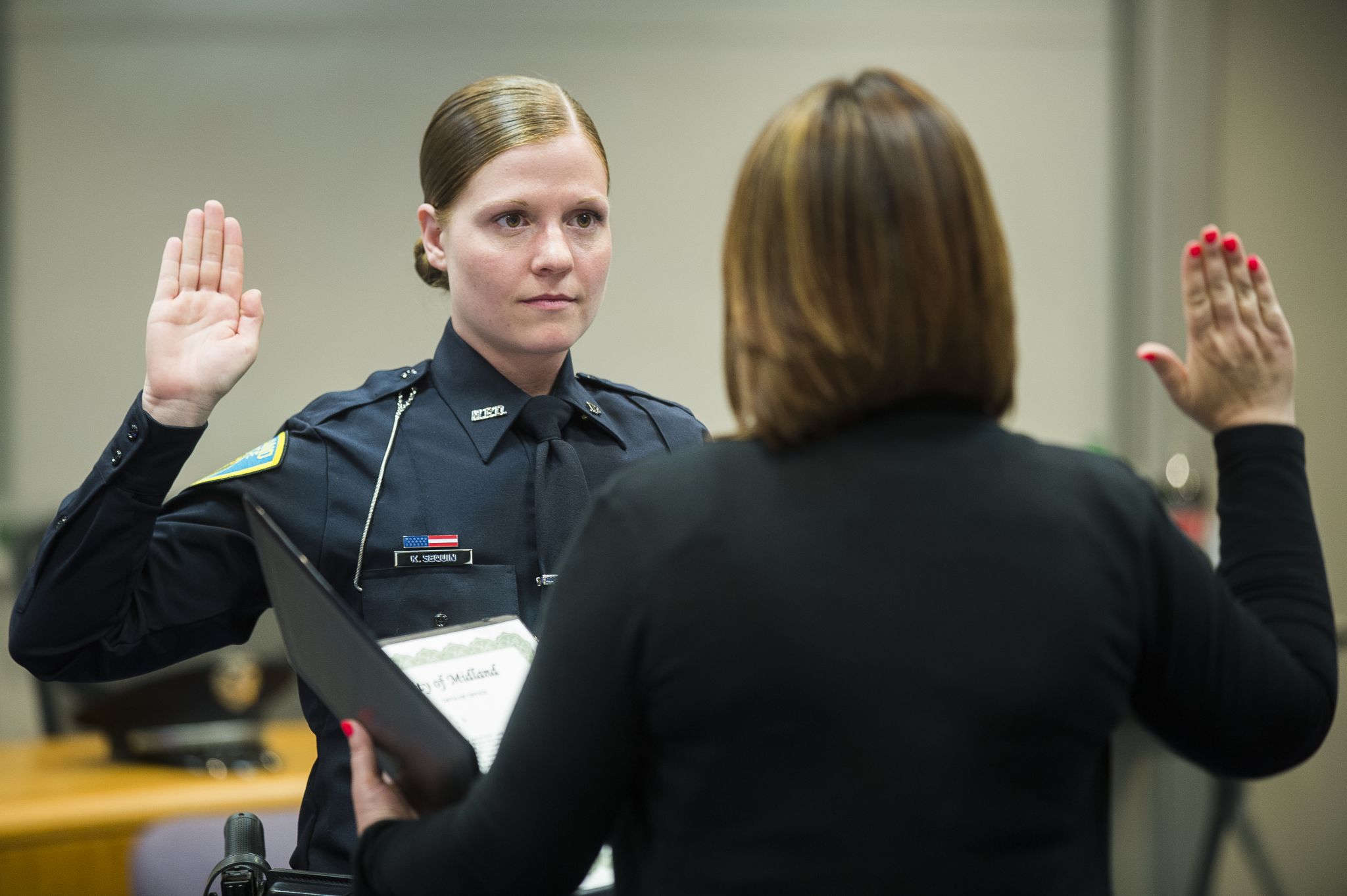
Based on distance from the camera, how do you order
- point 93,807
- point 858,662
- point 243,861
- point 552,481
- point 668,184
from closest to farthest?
point 858,662 < point 243,861 < point 552,481 < point 93,807 < point 668,184

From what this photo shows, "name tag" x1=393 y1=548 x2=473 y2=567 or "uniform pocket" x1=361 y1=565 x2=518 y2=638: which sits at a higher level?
"name tag" x1=393 y1=548 x2=473 y2=567

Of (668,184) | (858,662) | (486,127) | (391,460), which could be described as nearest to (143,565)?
(391,460)

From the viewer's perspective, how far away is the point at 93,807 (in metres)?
2.39

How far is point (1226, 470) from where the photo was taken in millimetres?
902

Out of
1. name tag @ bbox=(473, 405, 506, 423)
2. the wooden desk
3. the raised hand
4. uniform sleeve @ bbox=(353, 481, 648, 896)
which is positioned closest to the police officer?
name tag @ bbox=(473, 405, 506, 423)

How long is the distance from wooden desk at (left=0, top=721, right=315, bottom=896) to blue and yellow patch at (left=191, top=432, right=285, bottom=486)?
112cm

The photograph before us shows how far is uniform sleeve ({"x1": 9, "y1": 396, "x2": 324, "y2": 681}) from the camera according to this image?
1148 mm

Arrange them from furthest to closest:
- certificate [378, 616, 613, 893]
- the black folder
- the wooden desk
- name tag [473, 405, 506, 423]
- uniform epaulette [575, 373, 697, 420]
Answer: the wooden desk < uniform epaulette [575, 373, 697, 420] < name tag [473, 405, 506, 423] < certificate [378, 616, 613, 893] < the black folder

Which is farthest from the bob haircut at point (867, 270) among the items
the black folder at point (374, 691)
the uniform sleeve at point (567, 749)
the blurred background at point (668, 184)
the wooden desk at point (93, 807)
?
the blurred background at point (668, 184)

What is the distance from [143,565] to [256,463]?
15 centimetres

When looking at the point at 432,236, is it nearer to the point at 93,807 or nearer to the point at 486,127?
the point at 486,127

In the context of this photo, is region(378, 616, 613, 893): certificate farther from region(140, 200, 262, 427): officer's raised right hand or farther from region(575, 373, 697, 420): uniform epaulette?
region(575, 373, 697, 420): uniform epaulette

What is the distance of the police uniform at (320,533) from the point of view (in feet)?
3.79

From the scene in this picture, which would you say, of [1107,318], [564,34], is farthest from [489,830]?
[1107,318]
